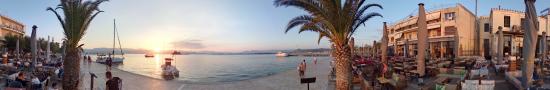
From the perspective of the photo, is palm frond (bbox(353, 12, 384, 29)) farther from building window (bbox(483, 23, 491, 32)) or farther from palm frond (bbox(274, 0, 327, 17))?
building window (bbox(483, 23, 491, 32))

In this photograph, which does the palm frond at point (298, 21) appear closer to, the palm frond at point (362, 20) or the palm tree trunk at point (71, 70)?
the palm frond at point (362, 20)

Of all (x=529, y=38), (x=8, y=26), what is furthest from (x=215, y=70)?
(x=8, y=26)

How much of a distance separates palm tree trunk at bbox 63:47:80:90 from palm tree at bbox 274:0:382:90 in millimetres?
6937

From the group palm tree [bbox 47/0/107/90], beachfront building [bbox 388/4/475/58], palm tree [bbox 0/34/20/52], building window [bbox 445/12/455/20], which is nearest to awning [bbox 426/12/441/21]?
beachfront building [bbox 388/4/475/58]

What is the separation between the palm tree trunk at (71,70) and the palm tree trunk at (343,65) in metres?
8.30

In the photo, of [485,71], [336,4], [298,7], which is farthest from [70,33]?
[485,71]

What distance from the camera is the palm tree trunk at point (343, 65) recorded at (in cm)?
1198

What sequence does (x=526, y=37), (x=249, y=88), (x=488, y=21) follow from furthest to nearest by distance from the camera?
(x=488, y=21), (x=249, y=88), (x=526, y=37)

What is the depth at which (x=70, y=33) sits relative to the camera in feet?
46.6

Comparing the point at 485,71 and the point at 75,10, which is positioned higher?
the point at 75,10

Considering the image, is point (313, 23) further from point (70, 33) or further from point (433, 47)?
point (433, 47)

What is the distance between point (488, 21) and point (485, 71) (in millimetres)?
37257

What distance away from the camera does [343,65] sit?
39.5 feet

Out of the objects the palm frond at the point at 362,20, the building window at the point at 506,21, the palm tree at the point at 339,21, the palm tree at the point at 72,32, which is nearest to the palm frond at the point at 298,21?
the palm tree at the point at 339,21
